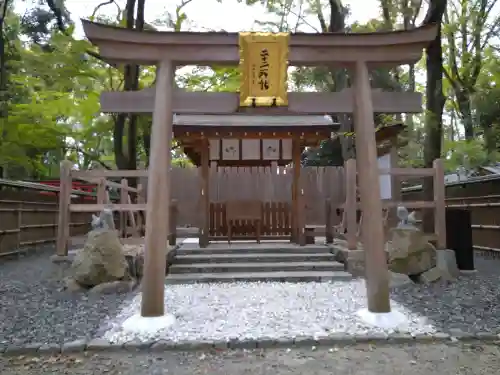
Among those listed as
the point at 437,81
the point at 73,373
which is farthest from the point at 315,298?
the point at 437,81

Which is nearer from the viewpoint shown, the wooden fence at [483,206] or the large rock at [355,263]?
the large rock at [355,263]

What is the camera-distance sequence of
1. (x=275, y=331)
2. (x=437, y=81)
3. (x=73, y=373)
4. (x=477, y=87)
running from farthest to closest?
(x=477, y=87)
(x=437, y=81)
(x=275, y=331)
(x=73, y=373)

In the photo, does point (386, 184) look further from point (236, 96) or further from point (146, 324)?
point (146, 324)

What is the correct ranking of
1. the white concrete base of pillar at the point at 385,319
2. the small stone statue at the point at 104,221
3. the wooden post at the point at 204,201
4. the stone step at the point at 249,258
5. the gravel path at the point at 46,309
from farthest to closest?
1. the wooden post at the point at 204,201
2. the stone step at the point at 249,258
3. the small stone statue at the point at 104,221
4. the white concrete base of pillar at the point at 385,319
5. the gravel path at the point at 46,309

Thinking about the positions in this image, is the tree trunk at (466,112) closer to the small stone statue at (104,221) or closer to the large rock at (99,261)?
the small stone statue at (104,221)

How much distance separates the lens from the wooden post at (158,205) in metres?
4.86

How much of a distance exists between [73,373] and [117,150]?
1078 cm

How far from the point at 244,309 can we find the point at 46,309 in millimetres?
2607

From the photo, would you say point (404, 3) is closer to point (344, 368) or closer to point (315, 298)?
point (315, 298)

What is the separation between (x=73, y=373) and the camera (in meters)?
3.44

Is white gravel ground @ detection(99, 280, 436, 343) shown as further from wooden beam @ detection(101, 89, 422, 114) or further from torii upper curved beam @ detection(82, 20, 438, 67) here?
torii upper curved beam @ detection(82, 20, 438, 67)

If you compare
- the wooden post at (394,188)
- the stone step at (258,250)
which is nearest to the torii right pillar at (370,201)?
the stone step at (258,250)

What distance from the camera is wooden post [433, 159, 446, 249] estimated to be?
7281 millimetres

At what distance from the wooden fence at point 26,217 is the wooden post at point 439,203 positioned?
7563 millimetres
